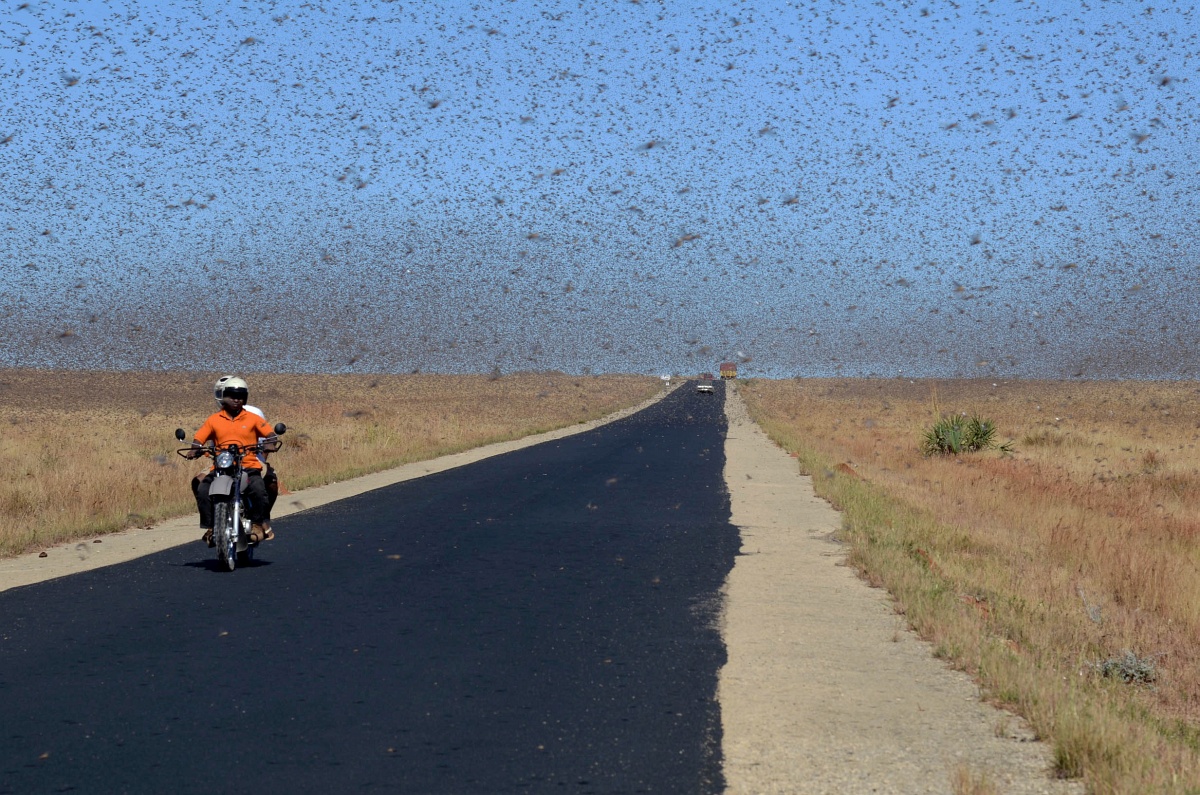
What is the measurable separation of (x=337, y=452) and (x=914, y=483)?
14286mm

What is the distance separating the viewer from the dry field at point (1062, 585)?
20.9 feet

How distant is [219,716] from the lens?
263 inches

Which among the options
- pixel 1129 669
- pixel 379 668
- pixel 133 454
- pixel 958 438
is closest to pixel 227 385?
pixel 379 668

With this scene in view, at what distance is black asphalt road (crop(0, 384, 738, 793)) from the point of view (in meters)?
5.77

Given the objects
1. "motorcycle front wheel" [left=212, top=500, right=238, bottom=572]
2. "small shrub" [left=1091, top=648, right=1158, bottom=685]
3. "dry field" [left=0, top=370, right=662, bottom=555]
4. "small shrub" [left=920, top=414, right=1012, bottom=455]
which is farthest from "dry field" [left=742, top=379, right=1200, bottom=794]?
"dry field" [left=0, top=370, right=662, bottom=555]

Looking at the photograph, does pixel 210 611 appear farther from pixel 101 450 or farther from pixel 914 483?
pixel 101 450

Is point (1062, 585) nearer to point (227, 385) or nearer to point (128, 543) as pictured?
point (227, 385)

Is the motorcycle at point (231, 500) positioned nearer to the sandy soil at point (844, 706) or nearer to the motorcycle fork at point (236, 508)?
the motorcycle fork at point (236, 508)

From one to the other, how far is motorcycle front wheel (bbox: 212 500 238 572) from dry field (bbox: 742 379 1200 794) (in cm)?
651

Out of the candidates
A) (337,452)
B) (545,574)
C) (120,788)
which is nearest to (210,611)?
(545,574)

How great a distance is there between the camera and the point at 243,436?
12.8 meters

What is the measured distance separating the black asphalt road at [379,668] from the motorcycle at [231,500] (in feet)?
0.89

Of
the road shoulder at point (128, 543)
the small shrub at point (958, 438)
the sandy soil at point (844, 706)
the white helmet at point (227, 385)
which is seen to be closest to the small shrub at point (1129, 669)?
the sandy soil at point (844, 706)

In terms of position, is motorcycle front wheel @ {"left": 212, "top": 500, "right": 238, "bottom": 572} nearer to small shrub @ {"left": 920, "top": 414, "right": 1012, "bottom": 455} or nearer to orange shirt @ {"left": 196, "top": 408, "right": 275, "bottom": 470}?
orange shirt @ {"left": 196, "top": 408, "right": 275, "bottom": 470}
